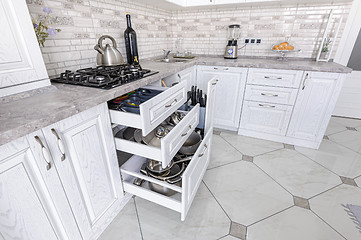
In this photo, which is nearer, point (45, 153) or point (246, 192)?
point (45, 153)

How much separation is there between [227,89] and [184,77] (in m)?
0.57

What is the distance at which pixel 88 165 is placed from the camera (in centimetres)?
86

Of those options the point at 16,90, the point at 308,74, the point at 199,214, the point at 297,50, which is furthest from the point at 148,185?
the point at 297,50

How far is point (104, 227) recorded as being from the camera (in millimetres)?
1112

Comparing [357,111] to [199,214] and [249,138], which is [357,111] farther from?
[199,214]

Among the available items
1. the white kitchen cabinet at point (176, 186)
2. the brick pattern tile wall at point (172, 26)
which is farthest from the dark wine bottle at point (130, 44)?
the white kitchen cabinet at point (176, 186)

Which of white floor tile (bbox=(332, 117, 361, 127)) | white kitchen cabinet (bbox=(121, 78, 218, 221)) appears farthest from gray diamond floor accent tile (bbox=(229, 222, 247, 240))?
white floor tile (bbox=(332, 117, 361, 127))

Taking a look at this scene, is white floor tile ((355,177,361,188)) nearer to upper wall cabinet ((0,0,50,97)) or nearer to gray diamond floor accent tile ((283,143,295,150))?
gray diamond floor accent tile ((283,143,295,150))

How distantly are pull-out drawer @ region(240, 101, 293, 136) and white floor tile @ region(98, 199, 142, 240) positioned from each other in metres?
1.57

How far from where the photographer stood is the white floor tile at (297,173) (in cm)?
145

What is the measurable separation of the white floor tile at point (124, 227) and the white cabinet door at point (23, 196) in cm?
45

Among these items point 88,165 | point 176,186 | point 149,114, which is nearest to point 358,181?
point 176,186

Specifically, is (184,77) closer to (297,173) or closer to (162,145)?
(162,145)

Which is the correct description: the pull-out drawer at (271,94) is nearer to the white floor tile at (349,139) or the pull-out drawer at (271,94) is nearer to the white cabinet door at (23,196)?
the white floor tile at (349,139)
